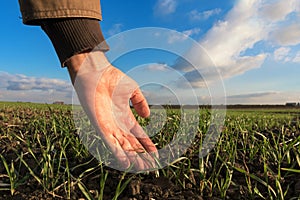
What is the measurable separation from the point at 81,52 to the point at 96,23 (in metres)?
0.28

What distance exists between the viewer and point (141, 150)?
7.16ft

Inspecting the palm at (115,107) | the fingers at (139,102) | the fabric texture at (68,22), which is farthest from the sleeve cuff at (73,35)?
the fingers at (139,102)

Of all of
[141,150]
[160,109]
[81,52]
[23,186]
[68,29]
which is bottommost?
[23,186]

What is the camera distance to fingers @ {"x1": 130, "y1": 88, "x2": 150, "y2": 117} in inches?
107

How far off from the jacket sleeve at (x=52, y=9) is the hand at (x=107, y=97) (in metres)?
0.35

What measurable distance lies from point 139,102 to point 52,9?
108cm

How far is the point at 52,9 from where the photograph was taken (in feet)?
7.48

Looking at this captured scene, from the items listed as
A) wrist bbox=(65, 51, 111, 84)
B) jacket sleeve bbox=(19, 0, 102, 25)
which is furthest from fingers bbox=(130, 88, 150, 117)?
jacket sleeve bbox=(19, 0, 102, 25)

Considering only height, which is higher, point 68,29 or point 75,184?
point 68,29

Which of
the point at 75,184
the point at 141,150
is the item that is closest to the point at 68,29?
the point at 141,150

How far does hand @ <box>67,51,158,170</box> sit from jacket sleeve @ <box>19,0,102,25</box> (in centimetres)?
35

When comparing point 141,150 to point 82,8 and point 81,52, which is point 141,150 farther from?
point 82,8

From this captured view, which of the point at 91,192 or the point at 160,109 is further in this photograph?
the point at 160,109

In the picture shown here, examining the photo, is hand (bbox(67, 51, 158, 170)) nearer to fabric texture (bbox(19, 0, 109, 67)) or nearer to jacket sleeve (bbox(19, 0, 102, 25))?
fabric texture (bbox(19, 0, 109, 67))
